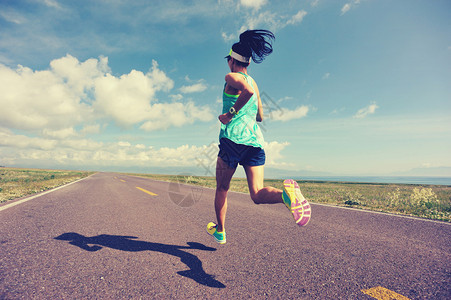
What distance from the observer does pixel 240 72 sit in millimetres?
2697

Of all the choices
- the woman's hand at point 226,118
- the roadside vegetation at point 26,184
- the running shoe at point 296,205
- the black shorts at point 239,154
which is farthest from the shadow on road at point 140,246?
the roadside vegetation at point 26,184

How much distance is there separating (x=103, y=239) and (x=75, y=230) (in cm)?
86

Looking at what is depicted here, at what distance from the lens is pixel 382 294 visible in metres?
1.80

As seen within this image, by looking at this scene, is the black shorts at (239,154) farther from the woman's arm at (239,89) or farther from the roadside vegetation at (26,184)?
the roadside vegetation at (26,184)

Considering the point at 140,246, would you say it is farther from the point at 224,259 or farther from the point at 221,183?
the point at 221,183

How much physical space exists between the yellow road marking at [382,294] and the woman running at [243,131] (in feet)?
3.42

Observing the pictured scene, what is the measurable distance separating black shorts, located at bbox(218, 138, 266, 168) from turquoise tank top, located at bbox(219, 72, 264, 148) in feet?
0.17

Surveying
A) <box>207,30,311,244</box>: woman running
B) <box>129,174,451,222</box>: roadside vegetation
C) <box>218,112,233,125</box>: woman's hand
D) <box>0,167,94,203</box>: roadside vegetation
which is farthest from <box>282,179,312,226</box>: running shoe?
<box>0,167,94,203</box>: roadside vegetation

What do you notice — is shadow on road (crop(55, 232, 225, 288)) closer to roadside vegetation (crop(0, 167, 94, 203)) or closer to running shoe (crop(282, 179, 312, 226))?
running shoe (crop(282, 179, 312, 226))

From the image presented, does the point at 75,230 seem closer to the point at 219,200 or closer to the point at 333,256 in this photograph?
the point at 219,200

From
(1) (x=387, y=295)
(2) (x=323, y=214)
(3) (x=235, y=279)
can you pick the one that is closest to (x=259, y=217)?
(2) (x=323, y=214)

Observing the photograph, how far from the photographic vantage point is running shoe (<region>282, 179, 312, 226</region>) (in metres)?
2.19

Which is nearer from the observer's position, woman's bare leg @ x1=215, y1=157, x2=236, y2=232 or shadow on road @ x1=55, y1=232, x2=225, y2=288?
shadow on road @ x1=55, y1=232, x2=225, y2=288

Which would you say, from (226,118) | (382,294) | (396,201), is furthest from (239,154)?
(396,201)
